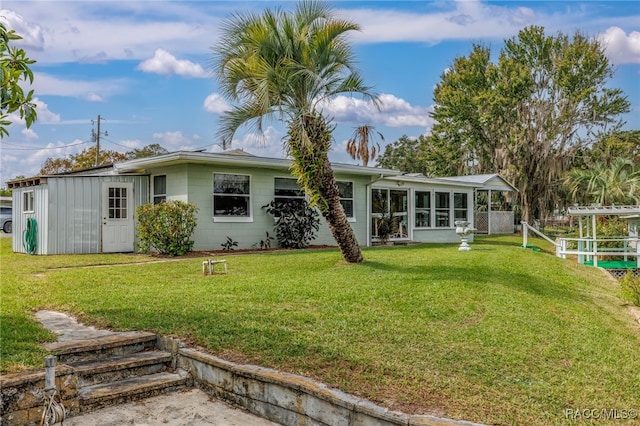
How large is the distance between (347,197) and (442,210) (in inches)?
216

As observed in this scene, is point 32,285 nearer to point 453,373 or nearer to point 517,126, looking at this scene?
point 453,373

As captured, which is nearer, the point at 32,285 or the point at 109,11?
the point at 32,285

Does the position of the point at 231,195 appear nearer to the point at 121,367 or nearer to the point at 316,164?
the point at 316,164

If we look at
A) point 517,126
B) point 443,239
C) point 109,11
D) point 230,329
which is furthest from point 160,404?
point 517,126

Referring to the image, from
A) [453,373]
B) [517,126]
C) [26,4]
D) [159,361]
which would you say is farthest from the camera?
[517,126]

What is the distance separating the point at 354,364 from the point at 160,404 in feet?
5.42

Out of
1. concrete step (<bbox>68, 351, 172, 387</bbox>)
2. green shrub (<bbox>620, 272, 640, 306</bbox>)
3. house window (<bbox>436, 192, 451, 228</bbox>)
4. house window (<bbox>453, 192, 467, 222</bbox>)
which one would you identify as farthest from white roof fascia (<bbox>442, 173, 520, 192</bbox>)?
concrete step (<bbox>68, 351, 172, 387</bbox>)

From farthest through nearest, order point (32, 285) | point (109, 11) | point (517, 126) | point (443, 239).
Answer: point (517, 126) < point (443, 239) < point (109, 11) < point (32, 285)

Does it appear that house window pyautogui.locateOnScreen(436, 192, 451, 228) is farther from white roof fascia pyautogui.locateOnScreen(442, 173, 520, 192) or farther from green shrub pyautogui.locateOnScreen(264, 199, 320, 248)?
green shrub pyautogui.locateOnScreen(264, 199, 320, 248)

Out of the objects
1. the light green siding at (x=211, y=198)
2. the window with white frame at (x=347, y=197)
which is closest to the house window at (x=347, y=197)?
the window with white frame at (x=347, y=197)

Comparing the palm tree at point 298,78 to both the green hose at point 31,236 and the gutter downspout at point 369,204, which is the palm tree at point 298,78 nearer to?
the green hose at point 31,236

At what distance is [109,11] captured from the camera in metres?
9.02

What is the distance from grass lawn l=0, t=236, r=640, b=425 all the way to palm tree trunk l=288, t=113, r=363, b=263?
1.13 m

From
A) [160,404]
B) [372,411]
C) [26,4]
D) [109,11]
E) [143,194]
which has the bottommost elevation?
[160,404]
